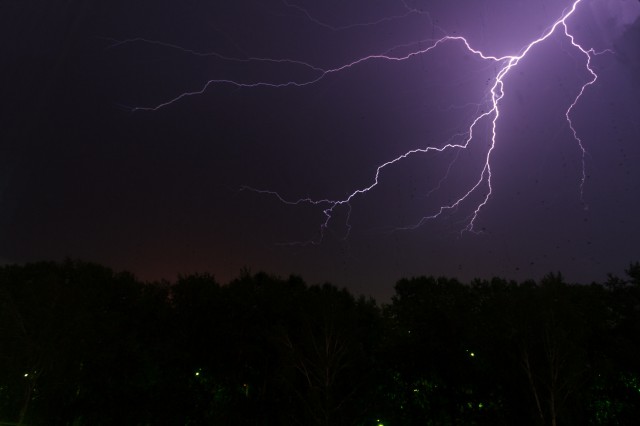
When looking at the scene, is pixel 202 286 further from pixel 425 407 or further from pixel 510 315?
pixel 510 315

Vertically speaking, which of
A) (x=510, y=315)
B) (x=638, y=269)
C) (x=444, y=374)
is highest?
(x=638, y=269)

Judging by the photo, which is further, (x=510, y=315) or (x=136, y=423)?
(x=136, y=423)

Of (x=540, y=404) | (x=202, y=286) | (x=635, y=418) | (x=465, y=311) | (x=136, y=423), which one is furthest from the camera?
(x=202, y=286)

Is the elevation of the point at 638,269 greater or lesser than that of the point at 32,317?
greater

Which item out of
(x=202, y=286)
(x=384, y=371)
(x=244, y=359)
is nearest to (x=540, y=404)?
(x=384, y=371)

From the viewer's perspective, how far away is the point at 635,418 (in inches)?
726

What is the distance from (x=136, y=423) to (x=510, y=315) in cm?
1877

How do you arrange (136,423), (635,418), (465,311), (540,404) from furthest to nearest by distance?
1. (465,311)
2. (136,423)
3. (635,418)
4. (540,404)

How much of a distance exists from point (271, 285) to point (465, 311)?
36.2 ft

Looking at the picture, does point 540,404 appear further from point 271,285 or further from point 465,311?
point 271,285

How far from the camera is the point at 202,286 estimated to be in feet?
79.5

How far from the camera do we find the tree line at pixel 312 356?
16875 millimetres

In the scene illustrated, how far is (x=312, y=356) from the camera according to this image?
16.8 meters

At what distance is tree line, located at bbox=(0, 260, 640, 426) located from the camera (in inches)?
664
